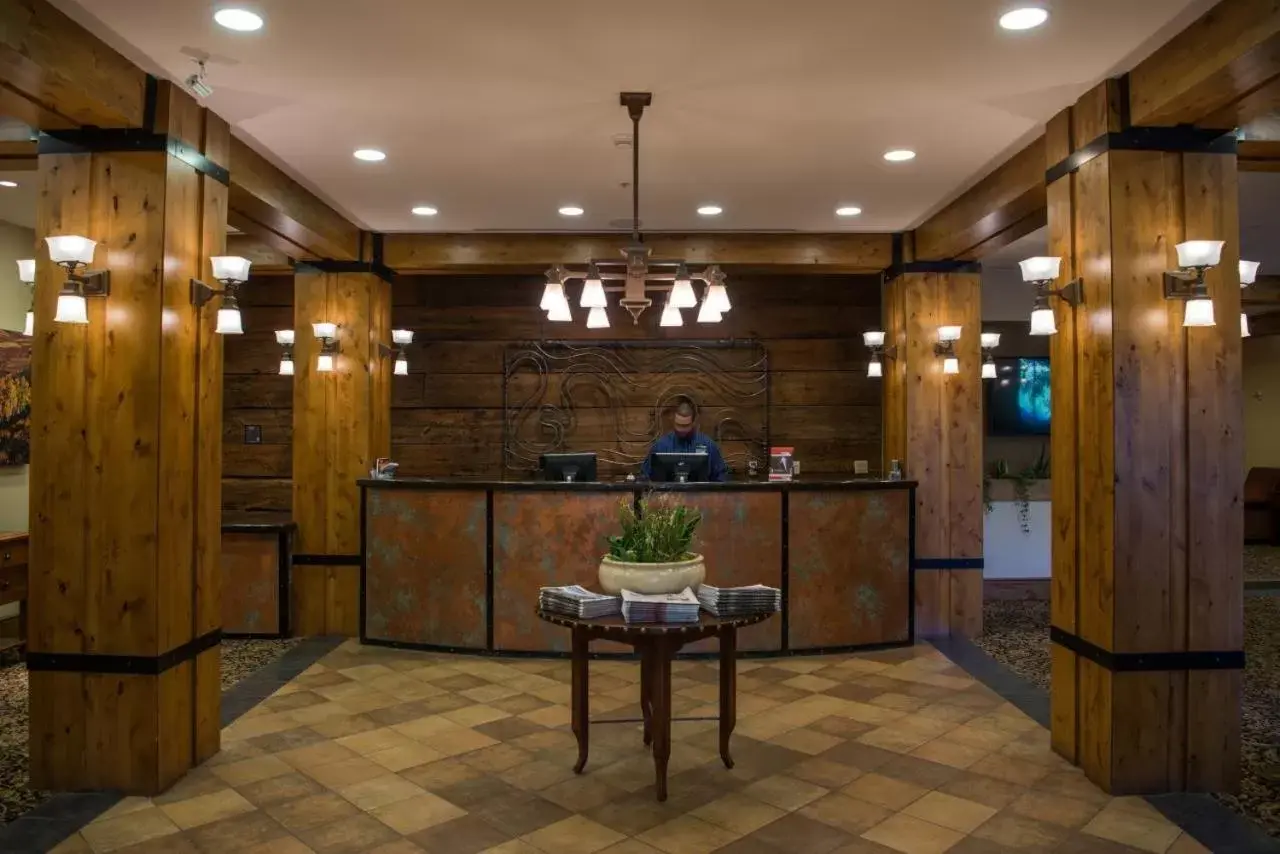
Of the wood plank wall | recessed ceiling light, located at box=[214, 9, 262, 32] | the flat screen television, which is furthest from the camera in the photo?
the flat screen television

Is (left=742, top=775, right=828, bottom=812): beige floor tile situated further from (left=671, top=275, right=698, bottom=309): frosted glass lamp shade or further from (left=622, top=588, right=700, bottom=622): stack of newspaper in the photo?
(left=671, top=275, right=698, bottom=309): frosted glass lamp shade

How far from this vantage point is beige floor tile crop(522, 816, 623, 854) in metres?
3.34

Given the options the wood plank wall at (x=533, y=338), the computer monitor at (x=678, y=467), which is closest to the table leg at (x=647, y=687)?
the computer monitor at (x=678, y=467)

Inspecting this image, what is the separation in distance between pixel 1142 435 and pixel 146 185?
4.42 metres

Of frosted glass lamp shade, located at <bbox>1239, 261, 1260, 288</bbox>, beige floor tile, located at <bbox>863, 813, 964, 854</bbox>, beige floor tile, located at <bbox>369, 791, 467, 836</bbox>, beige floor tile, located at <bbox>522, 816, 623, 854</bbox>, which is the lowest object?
beige floor tile, located at <bbox>369, 791, 467, 836</bbox>

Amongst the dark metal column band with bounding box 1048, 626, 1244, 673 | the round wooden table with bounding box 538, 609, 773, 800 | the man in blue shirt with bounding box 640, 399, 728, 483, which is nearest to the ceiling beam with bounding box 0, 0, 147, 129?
the round wooden table with bounding box 538, 609, 773, 800

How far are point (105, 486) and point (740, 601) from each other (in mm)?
2767

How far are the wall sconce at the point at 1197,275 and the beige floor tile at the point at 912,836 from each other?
227cm

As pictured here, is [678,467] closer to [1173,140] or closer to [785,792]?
[785,792]

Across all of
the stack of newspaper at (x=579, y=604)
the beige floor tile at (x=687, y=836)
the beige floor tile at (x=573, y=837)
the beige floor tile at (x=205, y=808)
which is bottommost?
the beige floor tile at (x=205, y=808)

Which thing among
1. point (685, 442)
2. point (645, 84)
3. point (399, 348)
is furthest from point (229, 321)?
point (685, 442)

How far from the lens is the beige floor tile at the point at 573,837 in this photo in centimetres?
334

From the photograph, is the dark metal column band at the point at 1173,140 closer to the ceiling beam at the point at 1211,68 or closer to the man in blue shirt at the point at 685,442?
the ceiling beam at the point at 1211,68

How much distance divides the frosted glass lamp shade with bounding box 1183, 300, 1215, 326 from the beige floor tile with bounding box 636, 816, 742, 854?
2741 mm
